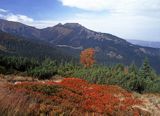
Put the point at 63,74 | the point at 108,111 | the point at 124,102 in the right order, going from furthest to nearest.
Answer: the point at 63,74 < the point at 124,102 < the point at 108,111

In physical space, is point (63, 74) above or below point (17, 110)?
below

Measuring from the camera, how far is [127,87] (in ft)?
127

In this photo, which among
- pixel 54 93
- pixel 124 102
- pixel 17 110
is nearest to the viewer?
pixel 17 110

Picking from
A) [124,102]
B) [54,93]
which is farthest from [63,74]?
[54,93]

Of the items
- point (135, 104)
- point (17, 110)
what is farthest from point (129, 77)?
point (17, 110)

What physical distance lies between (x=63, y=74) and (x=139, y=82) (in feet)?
37.0

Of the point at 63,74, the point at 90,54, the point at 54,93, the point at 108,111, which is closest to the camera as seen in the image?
the point at 108,111

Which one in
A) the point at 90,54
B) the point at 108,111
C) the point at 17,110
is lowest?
the point at 90,54

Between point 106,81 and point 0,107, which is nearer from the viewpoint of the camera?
point 0,107

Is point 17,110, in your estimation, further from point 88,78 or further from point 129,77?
point 129,77

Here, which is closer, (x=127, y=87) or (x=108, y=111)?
(x=108, y=111)

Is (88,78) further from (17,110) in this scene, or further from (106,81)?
(17,110)

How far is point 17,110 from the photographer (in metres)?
4.90

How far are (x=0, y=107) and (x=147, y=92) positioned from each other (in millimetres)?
37971
